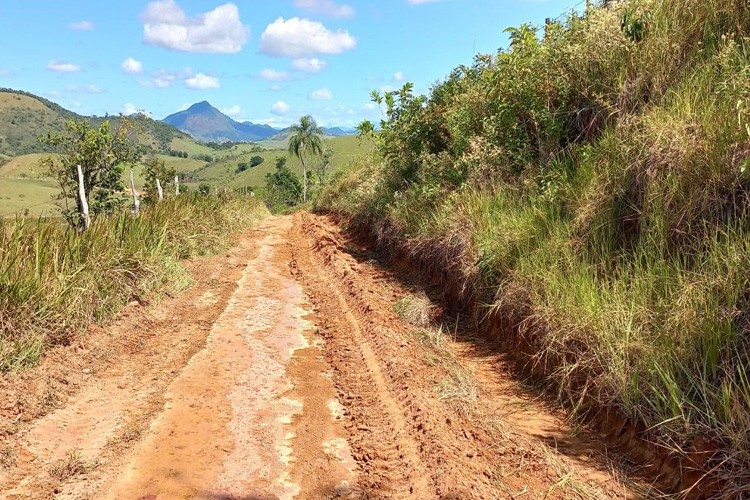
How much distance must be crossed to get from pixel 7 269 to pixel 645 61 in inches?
282

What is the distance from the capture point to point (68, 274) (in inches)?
217

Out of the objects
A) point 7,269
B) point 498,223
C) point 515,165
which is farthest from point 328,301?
point 7,269

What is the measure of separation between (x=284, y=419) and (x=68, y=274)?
3305mm

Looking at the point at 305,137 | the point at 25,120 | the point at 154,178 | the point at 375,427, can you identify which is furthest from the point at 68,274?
the point at 25,120

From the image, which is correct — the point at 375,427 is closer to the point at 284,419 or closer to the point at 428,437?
the point at 428,437

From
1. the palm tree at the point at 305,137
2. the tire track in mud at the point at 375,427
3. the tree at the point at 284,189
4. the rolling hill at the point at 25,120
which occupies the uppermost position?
the rolling hill at the point at 25,120

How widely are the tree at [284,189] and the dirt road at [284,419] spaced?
53.9 metres

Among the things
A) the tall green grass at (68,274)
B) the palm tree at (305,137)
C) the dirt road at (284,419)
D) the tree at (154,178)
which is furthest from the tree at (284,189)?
the dirt road at (284,419)

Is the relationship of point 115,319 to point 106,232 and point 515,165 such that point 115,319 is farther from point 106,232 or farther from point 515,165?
point 515,165

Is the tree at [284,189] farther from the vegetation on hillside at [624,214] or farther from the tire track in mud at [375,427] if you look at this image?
the tire track in mud at [375,427]

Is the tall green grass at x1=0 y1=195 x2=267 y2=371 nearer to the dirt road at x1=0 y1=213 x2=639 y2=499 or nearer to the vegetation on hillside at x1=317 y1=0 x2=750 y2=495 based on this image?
the dirt road at x1=0 y1=213 x2=639 y2=499

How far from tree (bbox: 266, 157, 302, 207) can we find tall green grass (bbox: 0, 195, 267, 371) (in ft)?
169

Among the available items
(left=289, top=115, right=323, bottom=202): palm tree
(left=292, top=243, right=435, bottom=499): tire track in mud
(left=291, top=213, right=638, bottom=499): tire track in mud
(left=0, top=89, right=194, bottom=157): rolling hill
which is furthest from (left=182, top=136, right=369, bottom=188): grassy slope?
(left=291, top=213, right=638, bottom=499): tire track in mud

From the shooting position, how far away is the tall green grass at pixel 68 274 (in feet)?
15.2
